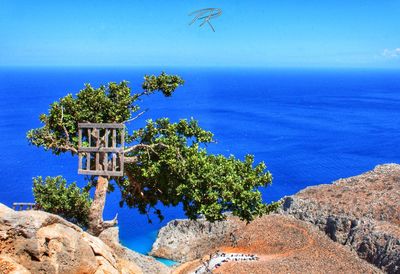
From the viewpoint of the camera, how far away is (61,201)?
2056cm

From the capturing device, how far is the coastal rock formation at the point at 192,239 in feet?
105

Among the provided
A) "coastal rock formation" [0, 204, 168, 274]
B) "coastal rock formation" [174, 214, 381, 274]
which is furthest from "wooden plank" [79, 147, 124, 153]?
"coastal rock formation" [174, 214, 381, 274]

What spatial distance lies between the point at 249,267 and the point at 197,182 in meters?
9.47

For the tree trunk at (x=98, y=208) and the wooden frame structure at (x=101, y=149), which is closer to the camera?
the wooden frame structure at (x=101, y=149)

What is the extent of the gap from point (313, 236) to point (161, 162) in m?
14.7

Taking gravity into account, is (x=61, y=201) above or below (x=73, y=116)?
below

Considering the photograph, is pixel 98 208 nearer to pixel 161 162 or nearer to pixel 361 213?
pixel 161 162

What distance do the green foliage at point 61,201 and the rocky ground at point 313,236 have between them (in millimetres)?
7471

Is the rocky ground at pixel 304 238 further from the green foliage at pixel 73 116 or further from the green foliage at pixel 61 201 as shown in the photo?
the green foliage at pixel 73 116

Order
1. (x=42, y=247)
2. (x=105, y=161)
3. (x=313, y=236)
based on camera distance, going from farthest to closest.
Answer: (x=313, y=236)
(x=105, y=161)
(x=42, y=247)

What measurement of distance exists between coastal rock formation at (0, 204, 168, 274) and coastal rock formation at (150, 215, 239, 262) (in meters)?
20.0

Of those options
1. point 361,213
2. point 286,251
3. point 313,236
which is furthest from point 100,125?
point 361,213

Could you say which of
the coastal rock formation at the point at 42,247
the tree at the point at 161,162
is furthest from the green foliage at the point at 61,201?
the coastal rock formation at the point at 42,247

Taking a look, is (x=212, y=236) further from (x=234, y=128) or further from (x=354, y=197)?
(x=234, y=128)
